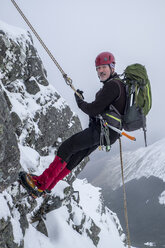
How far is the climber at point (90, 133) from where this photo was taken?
518 centimetres

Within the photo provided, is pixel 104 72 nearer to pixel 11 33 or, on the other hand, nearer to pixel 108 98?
pixel 108 98

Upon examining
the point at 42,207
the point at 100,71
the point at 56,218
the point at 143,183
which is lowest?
the point at 143,183

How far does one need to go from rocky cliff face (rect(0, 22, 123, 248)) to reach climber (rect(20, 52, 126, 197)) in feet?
2.47

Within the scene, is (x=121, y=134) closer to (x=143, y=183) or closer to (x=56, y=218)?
(x=56, y=218)

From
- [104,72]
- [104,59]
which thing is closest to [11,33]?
[104,59]

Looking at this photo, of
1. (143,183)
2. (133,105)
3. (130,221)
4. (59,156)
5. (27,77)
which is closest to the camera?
(133,105)

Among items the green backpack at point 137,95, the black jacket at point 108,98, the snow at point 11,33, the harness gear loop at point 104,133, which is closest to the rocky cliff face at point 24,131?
the snow at point 11,33

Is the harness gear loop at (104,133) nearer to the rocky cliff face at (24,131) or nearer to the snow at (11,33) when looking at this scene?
the rocky cliff face at (24,131)

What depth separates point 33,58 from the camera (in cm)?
1147

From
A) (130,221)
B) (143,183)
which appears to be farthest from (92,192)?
(143,183)

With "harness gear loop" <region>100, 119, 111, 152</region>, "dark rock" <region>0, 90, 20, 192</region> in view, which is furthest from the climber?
"dark rock" <region>0, 90, 20, 192</region>

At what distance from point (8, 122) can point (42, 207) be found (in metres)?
6.46

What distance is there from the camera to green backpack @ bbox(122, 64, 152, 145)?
5.23 m

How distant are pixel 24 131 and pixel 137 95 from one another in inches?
237
